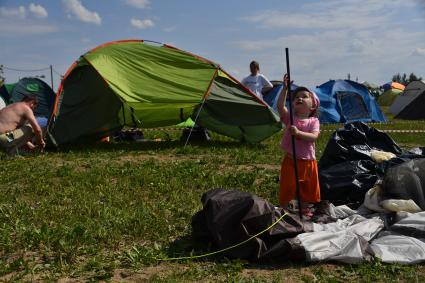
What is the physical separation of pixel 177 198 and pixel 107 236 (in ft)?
5.28

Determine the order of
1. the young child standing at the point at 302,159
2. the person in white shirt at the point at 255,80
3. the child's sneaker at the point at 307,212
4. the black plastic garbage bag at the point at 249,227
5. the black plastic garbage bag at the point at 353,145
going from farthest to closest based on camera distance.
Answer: the person in white shirt at the point at 255,80 < the black plastic garbage bag at the point at 353,145 < the young child standing at the point at 302,159 < the child's sneaker at the point at 307,212 < the black plastic garbage bag at the point at 249,227

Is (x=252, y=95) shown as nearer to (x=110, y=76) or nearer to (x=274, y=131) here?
(x=274, y=131)

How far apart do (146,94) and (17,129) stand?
2.57m

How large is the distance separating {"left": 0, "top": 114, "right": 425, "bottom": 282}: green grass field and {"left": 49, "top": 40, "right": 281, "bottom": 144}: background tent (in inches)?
53.4

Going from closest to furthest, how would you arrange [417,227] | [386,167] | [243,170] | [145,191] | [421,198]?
1. [417,227]
2. [421,198]
3. [386,167]
4. [145,191]
5. [243,170]

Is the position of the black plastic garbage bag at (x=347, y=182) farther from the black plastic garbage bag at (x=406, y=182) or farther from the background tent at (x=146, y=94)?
the background tent at (x=146, y=94)

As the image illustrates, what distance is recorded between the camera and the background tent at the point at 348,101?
20.3 metres

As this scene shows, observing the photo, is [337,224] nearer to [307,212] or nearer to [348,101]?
[307,212]

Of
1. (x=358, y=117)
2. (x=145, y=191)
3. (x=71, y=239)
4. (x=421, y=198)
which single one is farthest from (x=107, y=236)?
(x=358, y=117)

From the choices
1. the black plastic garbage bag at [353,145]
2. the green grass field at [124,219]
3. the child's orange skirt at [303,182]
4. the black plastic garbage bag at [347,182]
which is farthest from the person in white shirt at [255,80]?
the child's orange skirt at [303,182]

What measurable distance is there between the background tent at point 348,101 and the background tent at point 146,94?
10.1m

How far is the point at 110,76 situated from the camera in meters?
10.2

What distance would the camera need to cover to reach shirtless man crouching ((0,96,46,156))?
9383 millimetres

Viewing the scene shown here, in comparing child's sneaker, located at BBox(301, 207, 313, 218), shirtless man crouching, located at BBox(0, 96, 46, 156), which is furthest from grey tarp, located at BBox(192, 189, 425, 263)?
shirtless man crouching, located at BBox(0, 96, 46, 156)
